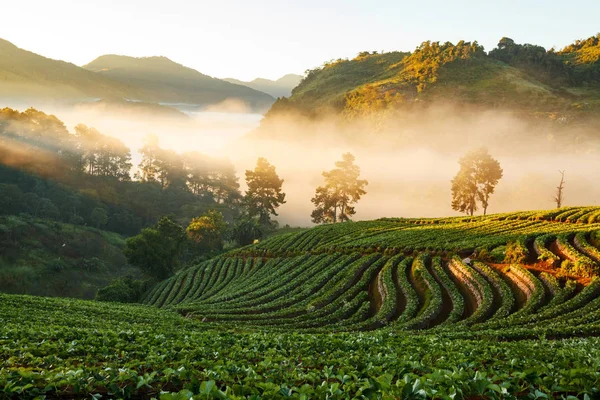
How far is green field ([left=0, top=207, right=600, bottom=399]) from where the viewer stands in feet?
18.7

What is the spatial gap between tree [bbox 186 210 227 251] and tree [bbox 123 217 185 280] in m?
8.08

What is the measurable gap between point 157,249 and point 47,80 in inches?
5659

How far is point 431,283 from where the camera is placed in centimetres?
3203

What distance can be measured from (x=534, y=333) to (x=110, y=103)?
187 m

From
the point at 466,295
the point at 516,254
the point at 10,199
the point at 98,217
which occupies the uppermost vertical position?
the point at 516,254

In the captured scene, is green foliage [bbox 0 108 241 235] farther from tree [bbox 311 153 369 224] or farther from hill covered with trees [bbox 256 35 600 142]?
hill covered with trees [bbox 256 35 600 142]

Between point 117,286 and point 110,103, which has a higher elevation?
point 110,103

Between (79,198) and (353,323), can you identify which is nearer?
(353,323)

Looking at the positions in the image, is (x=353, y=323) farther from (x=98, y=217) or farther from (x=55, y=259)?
(x=98, y=217)

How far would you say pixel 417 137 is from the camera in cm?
15488

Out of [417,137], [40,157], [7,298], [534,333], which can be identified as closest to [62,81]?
[40,157]

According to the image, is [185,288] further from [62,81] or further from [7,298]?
[62,81]

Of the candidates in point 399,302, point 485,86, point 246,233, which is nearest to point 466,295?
point 399,302

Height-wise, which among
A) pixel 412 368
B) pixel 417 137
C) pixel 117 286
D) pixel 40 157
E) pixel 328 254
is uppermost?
pixel 417 137
